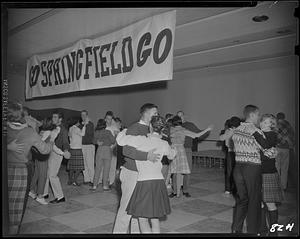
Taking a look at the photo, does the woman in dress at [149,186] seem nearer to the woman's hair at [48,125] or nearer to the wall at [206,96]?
the woman's hair at [48,125]

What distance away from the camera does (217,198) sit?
5.18 metres

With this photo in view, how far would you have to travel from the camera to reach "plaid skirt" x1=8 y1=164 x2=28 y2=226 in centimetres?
303

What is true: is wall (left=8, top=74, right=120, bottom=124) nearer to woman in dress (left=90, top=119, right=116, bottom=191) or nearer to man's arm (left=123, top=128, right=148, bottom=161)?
woman in dress (left=90, top=119, right=116, bottom=191)

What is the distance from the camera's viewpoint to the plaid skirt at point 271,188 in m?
3.35

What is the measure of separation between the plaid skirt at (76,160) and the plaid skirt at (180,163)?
1935 mm

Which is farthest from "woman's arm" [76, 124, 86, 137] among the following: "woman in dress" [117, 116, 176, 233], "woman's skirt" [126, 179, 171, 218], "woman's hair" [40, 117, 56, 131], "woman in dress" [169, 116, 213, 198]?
"woman's skirt" [126, 179, 171, 218]

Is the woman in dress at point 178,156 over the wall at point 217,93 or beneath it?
beneath

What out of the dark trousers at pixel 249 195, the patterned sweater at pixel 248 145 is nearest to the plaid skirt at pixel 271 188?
the dark trousers at pixel 249 195

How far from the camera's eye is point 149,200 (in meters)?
2.67

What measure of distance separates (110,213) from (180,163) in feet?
5.08

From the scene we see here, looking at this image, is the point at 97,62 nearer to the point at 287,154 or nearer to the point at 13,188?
the point at 13,188


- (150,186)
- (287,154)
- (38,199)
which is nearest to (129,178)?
(150,186)

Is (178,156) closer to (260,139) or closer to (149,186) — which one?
(260,139)

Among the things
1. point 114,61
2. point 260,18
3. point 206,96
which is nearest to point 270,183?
point 114,61
